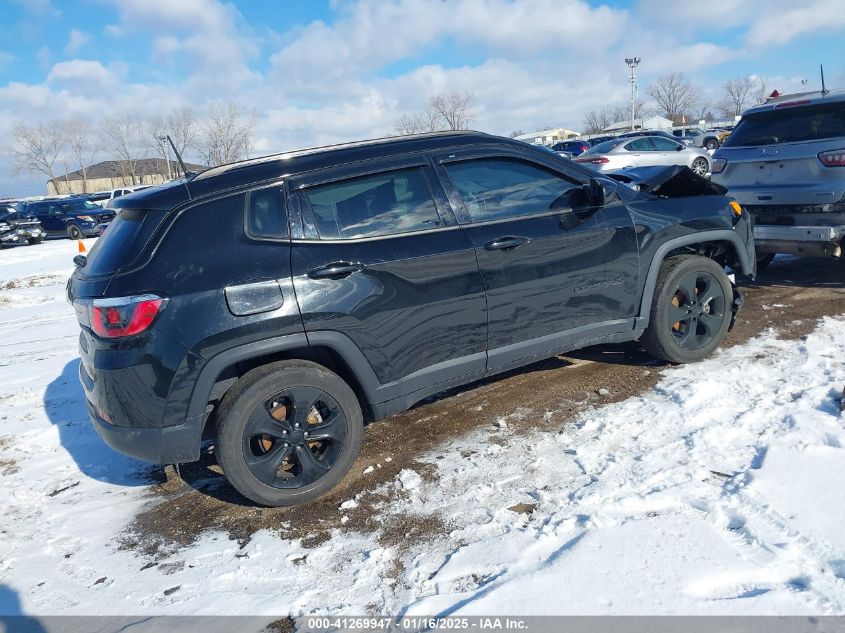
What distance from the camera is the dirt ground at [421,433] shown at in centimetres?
319

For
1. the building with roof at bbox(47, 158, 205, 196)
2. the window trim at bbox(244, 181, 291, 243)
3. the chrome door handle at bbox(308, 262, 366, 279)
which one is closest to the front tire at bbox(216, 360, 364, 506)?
the chrome door handle at bbox(308, 262, 366, 279)

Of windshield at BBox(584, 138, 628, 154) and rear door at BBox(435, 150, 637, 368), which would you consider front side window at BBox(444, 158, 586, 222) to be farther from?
windshield at BBox(584, 138, 628, 154)

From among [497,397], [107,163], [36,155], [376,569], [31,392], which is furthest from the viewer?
→ [107,163]

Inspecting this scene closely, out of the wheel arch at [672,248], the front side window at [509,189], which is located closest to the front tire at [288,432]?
the front side window at [509,189]

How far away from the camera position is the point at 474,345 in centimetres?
372

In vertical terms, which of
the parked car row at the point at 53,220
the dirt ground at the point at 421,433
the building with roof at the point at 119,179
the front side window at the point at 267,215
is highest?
the building with roof at the point at 119,179

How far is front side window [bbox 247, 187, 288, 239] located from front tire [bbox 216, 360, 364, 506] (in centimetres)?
70

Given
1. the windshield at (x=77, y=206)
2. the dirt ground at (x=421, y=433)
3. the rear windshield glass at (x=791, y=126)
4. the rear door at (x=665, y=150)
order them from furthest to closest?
the windshield at (x=77, y=206), the rear door at (x=665, y=150), the rear windshield glass at (x=791, y=126), the dirt ground at (x=421, y=433)

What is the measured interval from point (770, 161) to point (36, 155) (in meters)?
79.9

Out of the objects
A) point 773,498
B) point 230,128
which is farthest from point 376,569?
point 230,128

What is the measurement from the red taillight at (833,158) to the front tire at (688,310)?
2.12 meters

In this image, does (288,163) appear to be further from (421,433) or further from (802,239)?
(802,239)

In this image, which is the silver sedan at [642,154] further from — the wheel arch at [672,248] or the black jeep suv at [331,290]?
the black jeep suv at [331,290]

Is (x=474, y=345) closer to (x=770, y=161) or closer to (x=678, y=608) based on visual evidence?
(x=678, y=608)
